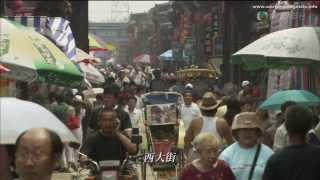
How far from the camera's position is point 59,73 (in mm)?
9250

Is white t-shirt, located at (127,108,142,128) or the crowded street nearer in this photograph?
the crowded street

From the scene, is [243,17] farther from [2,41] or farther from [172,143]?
[2,41]

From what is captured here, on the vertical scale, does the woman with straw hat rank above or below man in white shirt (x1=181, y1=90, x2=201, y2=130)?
above

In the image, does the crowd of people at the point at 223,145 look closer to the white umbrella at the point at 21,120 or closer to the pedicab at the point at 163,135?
the white umbrella at the point at 21,120

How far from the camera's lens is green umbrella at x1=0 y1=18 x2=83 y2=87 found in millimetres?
8469

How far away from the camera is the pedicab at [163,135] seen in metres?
14.9

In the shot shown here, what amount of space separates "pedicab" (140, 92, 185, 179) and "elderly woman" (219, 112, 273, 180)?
6.39m

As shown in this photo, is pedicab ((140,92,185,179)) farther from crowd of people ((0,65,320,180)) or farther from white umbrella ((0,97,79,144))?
white umbrella ((0,97,79,144))

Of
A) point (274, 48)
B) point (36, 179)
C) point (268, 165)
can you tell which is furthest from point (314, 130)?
point (36, 179)

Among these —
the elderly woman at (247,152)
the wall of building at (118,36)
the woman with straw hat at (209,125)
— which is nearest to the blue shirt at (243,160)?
the elderly woman at (247,152)

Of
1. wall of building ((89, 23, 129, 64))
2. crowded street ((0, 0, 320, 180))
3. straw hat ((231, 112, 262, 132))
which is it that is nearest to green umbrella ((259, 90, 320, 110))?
crowded street ((0, 0, 320, 180))

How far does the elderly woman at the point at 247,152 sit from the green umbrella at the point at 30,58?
2.17m

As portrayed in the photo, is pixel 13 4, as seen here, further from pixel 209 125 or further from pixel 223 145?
pixel 223 145

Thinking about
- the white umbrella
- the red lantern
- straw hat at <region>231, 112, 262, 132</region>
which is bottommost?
straw hat at <region>231, 112, 262, 132</region>
